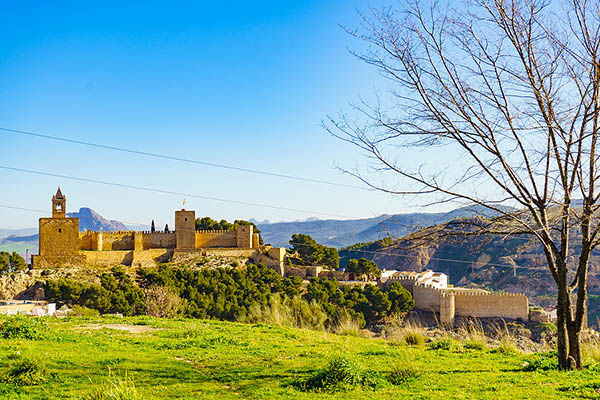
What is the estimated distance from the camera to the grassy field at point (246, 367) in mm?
4746

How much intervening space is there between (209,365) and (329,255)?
39485 millimetres

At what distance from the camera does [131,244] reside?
1535 inches

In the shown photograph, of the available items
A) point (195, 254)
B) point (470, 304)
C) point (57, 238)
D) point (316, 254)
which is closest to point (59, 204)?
point (57, 238)

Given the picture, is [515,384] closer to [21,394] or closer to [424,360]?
[424,360]

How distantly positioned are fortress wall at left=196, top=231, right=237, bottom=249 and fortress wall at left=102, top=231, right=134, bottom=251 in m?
5.00

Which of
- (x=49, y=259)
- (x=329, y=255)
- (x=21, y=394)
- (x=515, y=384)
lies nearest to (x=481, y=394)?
(x=515, y=384)

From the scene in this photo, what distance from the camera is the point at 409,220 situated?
21.9 feet

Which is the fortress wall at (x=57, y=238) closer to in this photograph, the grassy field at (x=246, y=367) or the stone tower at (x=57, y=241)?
the stone tower at (x=57, y=241)

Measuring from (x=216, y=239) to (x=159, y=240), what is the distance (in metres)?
4.30

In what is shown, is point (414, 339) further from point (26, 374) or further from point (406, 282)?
point (406, 282)

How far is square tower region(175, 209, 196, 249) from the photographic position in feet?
132

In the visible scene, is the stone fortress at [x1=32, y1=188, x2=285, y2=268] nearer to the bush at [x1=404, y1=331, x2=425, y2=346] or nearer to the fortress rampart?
the fortress rampart

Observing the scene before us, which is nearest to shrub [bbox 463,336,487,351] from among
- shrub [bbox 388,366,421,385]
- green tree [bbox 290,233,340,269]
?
shrub [bbox 388,366,421,385]

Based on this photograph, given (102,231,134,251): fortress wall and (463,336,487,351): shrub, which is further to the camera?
(102,231,134,251): fortress wall
